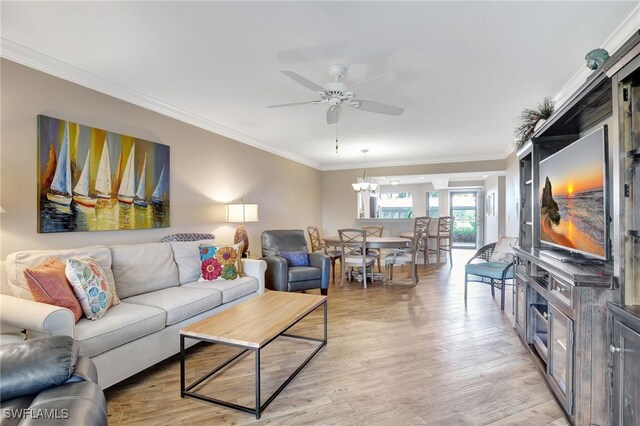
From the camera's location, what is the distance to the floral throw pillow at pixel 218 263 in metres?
3.28

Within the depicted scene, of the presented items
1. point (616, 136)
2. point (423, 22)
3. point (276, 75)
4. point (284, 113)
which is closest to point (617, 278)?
point (616, 136)

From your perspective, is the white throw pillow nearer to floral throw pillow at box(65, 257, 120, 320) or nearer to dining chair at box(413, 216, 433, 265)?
dining chair at box(413, 216, 433, 265)

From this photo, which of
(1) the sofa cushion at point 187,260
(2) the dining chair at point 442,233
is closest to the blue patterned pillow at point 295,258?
(1) the sofa cushion at point 187,260

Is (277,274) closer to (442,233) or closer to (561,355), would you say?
(561,355)

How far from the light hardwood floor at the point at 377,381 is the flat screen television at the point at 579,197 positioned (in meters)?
1.02

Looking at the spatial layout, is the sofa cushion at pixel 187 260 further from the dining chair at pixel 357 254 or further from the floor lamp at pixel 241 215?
the dining chair at pixel 357 254

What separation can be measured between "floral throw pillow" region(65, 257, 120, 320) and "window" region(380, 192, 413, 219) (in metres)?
9.36

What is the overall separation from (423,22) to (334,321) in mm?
2861

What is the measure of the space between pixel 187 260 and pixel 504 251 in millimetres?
3939

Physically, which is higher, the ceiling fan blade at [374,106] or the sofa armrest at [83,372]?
the ceiling fan blade at [374,106]

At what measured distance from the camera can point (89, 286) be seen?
7.01 feet

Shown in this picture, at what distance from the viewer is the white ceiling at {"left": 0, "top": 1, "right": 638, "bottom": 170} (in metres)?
1.93

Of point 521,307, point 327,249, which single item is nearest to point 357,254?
point 327,249


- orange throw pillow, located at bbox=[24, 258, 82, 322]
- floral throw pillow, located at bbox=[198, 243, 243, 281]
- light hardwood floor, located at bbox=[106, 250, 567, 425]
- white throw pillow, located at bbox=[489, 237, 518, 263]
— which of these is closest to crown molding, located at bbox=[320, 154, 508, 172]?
white throw pillow, located at bbox=[489, 237, 518, 263]
